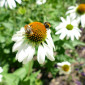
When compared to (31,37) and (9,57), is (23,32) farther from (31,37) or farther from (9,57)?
(9,57)

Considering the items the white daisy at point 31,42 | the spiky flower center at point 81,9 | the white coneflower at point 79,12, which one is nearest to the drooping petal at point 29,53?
the white daisy at point 31,42

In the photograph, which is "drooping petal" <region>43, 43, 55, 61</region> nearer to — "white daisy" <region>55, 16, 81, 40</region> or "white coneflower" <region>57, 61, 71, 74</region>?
"white daisy" <region>55, 16, 81, 40</region>

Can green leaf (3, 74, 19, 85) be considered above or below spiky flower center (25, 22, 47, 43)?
below

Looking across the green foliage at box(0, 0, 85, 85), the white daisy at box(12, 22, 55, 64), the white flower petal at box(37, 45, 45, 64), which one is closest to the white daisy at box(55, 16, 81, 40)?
the green foliage at box(0, 0, 85, 85)

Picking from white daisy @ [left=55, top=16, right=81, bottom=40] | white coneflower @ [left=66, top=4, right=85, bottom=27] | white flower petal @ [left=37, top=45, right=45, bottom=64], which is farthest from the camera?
white coneflower @ [left=66, top=4, right=85, bottom=27]

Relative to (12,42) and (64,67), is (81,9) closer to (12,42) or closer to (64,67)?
(64,67)

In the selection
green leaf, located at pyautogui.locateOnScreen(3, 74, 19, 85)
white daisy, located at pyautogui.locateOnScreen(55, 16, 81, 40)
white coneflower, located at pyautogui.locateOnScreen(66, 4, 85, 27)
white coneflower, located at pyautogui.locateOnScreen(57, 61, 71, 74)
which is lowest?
white coneflower, located at pyautogui.locateOnScreen(57, 61, 71, 74)

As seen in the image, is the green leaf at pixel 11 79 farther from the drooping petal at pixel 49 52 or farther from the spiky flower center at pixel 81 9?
the spiky flower center at pixel 81 9

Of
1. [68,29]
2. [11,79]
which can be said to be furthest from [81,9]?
[11,79]
